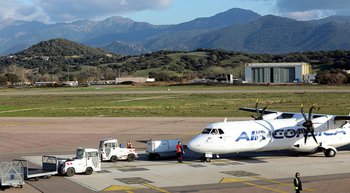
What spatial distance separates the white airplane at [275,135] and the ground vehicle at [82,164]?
6732 millimetres

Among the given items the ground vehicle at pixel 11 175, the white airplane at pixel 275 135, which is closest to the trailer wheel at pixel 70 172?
the ground vehicle at pixel 11 175

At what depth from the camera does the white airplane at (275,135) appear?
125 ft

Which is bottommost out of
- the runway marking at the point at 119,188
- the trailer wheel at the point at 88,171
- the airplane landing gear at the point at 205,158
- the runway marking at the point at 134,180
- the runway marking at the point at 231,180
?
the runway marking at the point at 119,188

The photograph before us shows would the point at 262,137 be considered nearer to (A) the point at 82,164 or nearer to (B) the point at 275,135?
(B) the point at 275,135

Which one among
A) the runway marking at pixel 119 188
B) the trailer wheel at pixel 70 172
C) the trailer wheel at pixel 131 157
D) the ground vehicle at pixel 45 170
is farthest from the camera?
the trailer wheel at pixel 131 157

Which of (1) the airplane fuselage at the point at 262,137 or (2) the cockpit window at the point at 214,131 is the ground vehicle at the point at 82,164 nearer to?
(1) the airplane fuselage at the point at 262,137

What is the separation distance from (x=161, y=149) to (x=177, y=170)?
5228 mm

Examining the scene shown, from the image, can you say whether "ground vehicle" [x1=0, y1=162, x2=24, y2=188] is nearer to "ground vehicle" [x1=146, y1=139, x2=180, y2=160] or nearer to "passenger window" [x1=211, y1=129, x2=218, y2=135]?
"ground vehicle" [x1=146, y1=139, x2=180, y2=160]

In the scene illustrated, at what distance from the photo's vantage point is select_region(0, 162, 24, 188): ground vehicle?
30797 millimetres

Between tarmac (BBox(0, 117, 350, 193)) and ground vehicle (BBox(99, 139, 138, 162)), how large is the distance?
2.04 feet

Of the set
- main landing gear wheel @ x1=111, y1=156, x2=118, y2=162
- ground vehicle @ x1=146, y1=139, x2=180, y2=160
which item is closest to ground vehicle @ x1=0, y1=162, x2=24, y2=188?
main landing gear wheel @ x1=111, y1=156, x2=118, y2=162

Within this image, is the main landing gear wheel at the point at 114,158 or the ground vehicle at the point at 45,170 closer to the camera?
the ground vehicle at the point at 45,170

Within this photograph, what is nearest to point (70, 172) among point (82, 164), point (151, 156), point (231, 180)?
point (82, 164)

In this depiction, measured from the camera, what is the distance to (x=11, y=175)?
31156 millimetres
